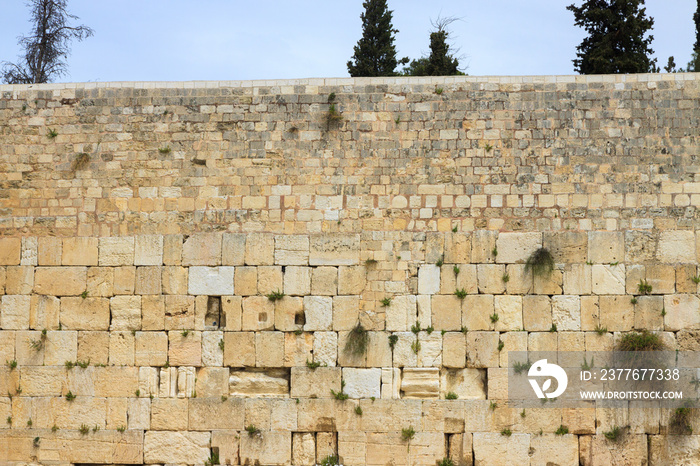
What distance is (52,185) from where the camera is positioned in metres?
8.71

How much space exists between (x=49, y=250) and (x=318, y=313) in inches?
133

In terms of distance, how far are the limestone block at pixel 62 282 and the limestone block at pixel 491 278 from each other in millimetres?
4756

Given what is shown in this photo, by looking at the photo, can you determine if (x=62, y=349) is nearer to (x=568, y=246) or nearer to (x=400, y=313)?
(x=400, y=313)

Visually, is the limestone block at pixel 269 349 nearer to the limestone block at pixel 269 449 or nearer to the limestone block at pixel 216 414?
the limestone block at pixel 216 414

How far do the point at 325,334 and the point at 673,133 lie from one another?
4692 mm

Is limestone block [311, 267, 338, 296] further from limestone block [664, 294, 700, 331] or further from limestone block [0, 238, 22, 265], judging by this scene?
limestone block [664, 294, 700, 331]

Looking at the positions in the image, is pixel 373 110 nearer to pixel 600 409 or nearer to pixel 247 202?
pixel 247 202

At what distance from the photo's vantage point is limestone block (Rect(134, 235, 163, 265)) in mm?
8562

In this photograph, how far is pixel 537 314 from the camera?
825 cm

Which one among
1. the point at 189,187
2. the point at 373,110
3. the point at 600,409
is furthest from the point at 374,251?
the point at 600,409

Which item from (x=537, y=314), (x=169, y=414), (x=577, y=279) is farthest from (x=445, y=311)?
(x=169, y=414)

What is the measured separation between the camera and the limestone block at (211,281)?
27.9 feet

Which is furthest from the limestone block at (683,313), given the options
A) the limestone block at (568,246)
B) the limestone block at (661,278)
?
the limestone block at (568,246)

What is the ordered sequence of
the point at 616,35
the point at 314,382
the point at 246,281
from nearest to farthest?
the point at 314,382, the point at 246,281, the point at 616,35
